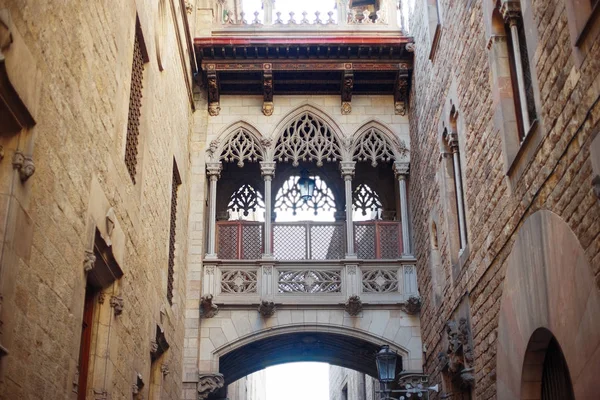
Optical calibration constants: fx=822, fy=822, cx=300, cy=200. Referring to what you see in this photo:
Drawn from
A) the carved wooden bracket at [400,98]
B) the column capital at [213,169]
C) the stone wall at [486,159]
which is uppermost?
the carved wooden bracket at [400,98]

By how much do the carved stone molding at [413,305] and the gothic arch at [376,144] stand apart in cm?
269

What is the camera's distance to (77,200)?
279 inches

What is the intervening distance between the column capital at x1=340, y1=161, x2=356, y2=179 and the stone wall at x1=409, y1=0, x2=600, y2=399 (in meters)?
1.12

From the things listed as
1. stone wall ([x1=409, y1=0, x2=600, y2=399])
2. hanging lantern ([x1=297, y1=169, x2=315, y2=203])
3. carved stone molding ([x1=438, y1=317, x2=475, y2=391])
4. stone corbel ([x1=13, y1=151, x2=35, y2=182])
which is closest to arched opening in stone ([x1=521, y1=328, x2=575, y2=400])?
stone wall ([x1=409, y1=0, x2=600, y2=399])

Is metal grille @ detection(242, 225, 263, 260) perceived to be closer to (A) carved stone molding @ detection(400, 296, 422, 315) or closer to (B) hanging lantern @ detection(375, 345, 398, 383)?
(A) carved stone molding @ detection(400, 296, 422, 315)

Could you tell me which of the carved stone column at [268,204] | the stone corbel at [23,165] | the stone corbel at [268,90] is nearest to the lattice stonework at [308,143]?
the carved stone column at [268,204]

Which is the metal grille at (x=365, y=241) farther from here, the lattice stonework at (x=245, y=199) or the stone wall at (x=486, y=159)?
the lattice stonework at (x=245, y=199)

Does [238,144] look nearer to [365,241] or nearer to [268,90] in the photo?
[268,90]

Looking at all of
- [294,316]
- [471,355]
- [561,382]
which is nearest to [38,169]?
[561,382]

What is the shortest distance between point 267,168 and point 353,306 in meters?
3.04

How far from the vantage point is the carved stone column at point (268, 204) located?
14760 mm

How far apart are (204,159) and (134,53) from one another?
5.20 m

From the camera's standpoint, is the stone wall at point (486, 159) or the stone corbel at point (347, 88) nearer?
the stone wall at point (486, 159)

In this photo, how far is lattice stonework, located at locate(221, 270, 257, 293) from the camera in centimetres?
1444
